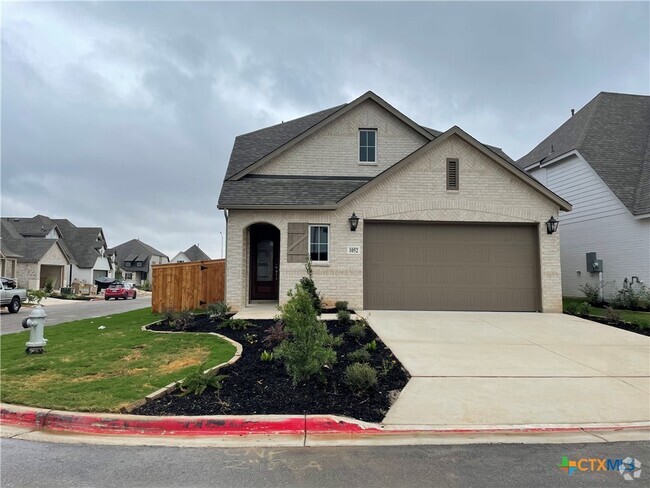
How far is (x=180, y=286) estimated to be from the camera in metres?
14.7

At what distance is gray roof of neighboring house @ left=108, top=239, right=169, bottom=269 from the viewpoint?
2793 inches

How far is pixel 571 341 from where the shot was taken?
9031 mm

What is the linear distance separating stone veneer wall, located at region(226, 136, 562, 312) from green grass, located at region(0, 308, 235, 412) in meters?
4.28

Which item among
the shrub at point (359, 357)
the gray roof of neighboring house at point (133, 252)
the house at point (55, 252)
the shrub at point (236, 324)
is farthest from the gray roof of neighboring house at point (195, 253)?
the shrub at point (359, 357)

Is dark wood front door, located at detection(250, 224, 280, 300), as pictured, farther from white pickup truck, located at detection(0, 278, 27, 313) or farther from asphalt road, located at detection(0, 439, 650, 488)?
white pickup truck, located at detection(0, 278, 27, 313)

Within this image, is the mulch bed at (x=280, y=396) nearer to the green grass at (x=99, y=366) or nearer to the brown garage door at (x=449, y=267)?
the green grass at (x=99, y=366)

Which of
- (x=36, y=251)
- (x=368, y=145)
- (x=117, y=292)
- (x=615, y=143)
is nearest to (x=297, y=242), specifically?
(x=368, y=145)

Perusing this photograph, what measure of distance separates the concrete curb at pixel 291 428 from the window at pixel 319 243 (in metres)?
8.61

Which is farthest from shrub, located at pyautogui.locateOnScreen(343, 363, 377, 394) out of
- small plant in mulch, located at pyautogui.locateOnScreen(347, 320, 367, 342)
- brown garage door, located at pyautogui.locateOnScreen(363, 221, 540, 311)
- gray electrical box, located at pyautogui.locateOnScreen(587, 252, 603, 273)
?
gray electrical box, located at pyautogui.locateOnScreen(587, 252, 603, 273)

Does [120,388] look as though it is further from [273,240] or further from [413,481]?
[273,240]

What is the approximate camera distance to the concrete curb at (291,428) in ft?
14.7

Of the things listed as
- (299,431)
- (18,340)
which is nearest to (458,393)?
(299,431)

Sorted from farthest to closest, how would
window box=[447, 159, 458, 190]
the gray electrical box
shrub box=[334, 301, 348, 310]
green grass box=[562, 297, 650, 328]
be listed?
the gray electrical box < window box=[447, 159, 458, 190] < shrub box=[334, 301, 348, 310] < green grass box=[562, 297, 650, 328]

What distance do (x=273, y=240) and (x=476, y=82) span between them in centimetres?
996
